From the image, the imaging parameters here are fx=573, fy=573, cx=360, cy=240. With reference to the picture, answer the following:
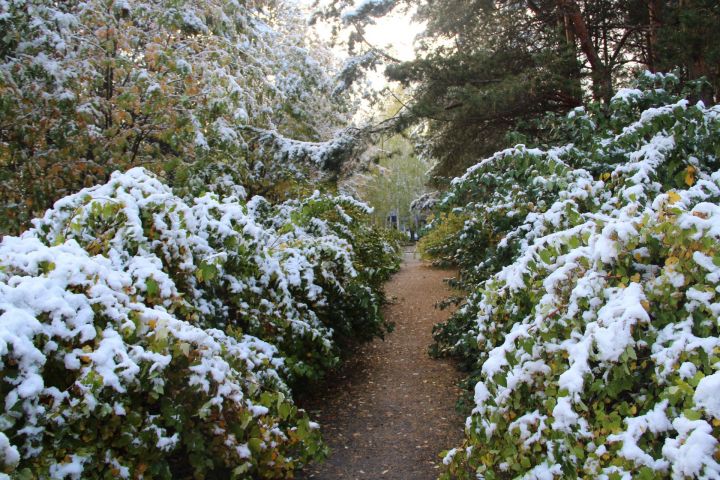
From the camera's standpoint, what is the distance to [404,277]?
1562cm

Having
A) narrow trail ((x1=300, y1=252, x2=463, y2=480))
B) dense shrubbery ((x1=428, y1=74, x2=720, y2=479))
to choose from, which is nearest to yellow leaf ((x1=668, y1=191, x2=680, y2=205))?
dense shrubbery ((x1=428, y1=74, x2=720, y2=479))

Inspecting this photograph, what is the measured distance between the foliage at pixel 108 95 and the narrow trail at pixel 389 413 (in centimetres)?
270

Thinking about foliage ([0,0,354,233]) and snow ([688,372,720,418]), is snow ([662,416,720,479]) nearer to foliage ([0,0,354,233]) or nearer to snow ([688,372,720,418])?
snow ([688,372,720,418])

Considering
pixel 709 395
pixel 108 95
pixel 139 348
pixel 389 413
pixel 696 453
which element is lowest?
pixel 389 413

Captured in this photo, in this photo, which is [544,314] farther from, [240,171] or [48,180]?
[240,171]

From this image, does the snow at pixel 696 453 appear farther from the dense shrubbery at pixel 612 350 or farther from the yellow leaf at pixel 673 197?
the yellow leaf at pixel 673 197

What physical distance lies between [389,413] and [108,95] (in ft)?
15.1

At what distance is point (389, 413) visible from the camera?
15.4ft

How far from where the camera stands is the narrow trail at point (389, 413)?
3.68 meters

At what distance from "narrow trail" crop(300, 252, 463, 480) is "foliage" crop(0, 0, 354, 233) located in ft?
8.87

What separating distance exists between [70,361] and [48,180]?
4.14 meters

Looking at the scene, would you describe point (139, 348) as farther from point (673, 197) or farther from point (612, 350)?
point (673, 197)

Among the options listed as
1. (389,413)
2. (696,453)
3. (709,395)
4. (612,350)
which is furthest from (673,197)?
(389,413)

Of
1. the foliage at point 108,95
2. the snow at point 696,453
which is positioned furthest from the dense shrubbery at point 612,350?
the foliage at point 108,95
